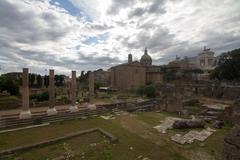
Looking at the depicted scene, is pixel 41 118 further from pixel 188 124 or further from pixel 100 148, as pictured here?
pixel 188 124

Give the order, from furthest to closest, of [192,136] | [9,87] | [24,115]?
[9,87], [24,115], [192,136]

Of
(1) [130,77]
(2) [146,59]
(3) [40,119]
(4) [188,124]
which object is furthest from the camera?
(2) [146,59]

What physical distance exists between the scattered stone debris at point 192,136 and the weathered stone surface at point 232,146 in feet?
15.8

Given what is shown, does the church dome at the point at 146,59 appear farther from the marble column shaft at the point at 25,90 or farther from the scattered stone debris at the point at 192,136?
the scattered stone debris at the point at 192,136

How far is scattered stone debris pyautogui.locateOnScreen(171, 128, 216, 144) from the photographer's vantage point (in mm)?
9234

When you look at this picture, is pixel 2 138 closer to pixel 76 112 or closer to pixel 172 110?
pixel 76 112

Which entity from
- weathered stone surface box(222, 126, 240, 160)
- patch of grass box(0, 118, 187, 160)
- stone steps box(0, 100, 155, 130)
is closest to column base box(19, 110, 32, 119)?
stone steps box(0, 100, 155, 130)

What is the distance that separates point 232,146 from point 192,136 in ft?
19.9

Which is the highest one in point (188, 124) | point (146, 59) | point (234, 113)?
point (146, 59)

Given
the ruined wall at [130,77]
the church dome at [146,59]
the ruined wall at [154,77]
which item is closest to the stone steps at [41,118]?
the ruined wall at [130,77]

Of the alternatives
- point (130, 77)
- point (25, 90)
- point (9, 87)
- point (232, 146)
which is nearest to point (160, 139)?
point (232, 146)

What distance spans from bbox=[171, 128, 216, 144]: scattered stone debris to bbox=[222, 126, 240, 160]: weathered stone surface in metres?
4.81

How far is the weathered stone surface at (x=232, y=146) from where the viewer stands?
4.20 meters

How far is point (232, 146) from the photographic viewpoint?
4305 mm
